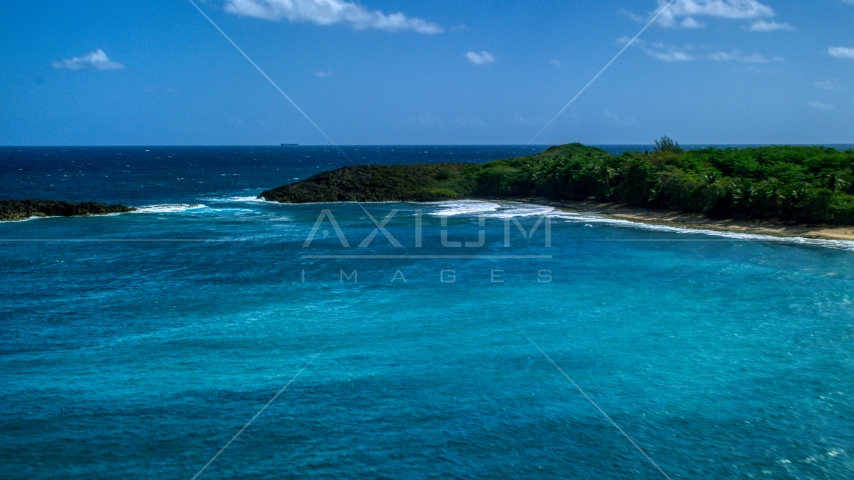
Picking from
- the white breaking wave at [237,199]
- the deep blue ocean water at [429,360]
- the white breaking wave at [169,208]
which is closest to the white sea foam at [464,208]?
the deep blue ocean water at [429,360]

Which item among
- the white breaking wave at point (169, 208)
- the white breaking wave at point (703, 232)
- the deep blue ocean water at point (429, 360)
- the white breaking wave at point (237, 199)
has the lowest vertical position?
the deep blue ocean water at point (429, 360)

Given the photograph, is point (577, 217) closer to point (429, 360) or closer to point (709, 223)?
point (709, 223)

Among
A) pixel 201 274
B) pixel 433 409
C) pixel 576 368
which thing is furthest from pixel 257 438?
pixel 201 274

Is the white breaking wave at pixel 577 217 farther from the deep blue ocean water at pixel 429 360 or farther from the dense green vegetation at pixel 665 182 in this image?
the dense green vegetation at pixel 665 182

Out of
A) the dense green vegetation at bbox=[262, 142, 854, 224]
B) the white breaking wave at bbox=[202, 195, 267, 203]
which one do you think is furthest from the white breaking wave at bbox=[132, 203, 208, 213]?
the dense green vegetation at bbox=[262, 142, 854, 224]

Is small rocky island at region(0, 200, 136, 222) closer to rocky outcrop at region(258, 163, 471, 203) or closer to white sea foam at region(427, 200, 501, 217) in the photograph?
rocky outcrop at region(258, 163, 471, 203)

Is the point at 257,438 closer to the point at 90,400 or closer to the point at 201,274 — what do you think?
the point at 90,400
